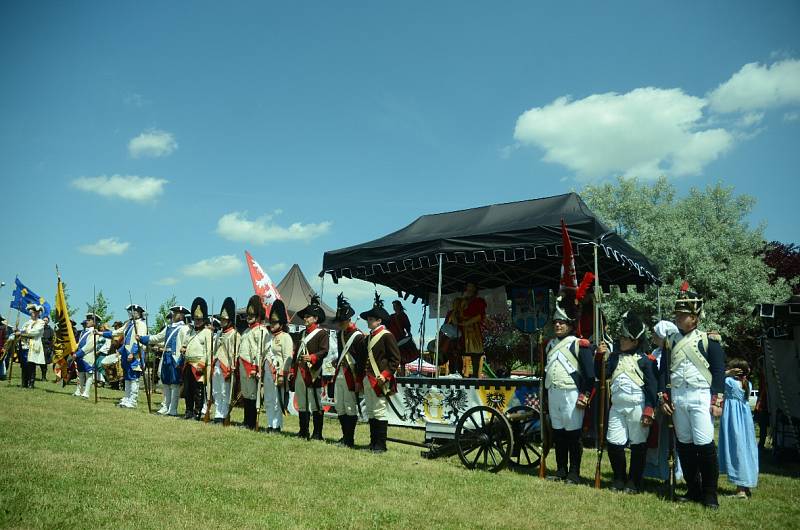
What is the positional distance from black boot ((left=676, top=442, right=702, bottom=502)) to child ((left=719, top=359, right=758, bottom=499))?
0.80 metres

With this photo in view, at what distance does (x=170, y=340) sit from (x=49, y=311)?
8163 millimetres

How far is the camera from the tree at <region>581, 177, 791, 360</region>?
2691 centimetres

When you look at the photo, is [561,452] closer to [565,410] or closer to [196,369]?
[565,410]

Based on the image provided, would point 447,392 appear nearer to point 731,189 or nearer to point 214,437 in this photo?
point 214,437

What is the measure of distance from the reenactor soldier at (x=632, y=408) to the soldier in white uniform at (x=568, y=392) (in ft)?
1.06

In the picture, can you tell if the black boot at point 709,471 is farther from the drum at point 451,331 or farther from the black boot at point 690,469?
the drum at point 451,331

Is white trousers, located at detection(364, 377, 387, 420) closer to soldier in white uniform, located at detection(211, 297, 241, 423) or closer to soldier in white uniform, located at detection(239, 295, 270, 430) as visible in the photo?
soldier in white uniform, located at detection(239, 295, 270, 430)

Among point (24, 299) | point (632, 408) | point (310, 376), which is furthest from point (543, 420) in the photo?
point (24, 299)

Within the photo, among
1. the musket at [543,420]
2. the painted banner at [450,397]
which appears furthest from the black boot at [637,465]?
the painted banner at [450,397]

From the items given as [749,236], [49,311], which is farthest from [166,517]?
[749,236]

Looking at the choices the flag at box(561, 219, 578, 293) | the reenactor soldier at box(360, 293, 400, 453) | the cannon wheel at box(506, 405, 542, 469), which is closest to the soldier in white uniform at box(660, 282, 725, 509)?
the cannon wheel at box(506, 405, 542, 469)

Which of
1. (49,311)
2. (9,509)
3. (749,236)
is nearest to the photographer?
(9,509)

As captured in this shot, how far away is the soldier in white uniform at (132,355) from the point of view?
12934 millimetres

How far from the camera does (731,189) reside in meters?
31.8
